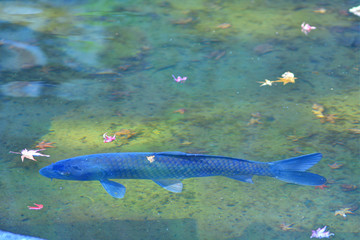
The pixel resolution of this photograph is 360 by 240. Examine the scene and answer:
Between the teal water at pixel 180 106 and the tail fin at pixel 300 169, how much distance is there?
61 cm

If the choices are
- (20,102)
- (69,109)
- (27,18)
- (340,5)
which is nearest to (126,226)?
(69,109)

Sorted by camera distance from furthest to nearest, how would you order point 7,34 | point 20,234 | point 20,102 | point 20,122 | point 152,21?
point 152,21, point 7,34, point 20,102, point 20,122, point 20,234

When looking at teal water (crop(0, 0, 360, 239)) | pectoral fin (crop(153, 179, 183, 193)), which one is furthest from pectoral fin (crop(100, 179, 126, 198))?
teal water (crop(0, 0, 360, 239))

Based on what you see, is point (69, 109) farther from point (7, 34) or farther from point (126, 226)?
point (7, 34)

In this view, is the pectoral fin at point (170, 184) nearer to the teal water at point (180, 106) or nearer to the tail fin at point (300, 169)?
the teal water at point (180, 106)

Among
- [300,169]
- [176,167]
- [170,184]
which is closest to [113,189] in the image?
[170,184]

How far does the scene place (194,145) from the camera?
4562mm

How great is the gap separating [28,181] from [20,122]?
1168mm

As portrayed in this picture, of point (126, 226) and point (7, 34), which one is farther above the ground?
point (7, 34)

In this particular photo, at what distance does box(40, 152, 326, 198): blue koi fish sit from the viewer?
3322 mm

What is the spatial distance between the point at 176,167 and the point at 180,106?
2.03 m

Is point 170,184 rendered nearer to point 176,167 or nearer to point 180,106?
point 176,167

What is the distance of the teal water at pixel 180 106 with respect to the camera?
3773 mm

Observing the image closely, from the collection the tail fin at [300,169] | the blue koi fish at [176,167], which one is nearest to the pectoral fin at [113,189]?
the blue koi fish at [176,167]
